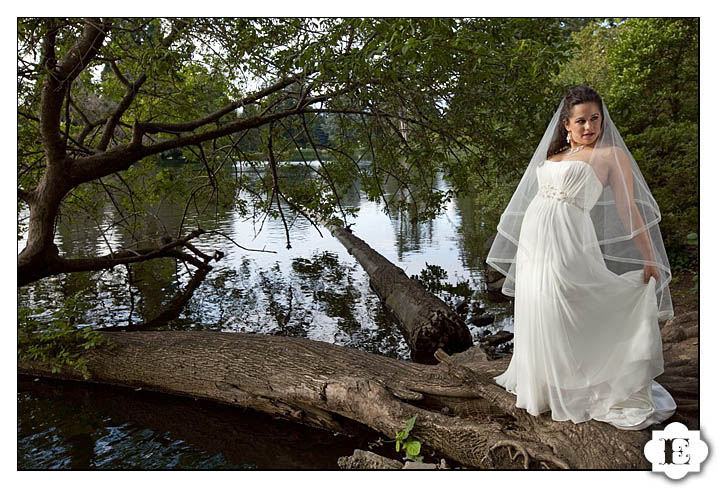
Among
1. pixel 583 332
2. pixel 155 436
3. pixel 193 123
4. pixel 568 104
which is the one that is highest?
pixel 193 123

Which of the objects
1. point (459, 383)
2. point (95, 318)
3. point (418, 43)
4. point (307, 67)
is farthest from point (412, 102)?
point (95, 318)

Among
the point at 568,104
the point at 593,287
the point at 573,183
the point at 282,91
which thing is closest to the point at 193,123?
the point at 282,91

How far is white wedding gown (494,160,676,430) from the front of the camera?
3.54m

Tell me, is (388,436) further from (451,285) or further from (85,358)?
(451,285)

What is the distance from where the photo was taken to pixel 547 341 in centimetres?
359

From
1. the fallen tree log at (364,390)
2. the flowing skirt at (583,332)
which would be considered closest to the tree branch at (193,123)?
the fallen tree log at (364,390)

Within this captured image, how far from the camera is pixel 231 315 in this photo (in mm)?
8172

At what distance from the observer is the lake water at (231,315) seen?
4.37 metres

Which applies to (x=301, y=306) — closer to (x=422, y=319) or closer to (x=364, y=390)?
(x=422, y=319)

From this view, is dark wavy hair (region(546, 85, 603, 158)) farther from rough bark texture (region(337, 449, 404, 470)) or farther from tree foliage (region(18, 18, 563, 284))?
rough bark texture (region(337, 449, 404, 470))

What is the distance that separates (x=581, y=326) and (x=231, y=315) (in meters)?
5.58

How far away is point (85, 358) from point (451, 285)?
5.72m

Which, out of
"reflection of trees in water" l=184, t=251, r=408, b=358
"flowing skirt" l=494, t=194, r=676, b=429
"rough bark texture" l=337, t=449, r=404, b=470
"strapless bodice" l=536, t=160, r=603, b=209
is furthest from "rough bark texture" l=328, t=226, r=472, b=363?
"strapless bodice" l=536, t=160, r=603, b=209

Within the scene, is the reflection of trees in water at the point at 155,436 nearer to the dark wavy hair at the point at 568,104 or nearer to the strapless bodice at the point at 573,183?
the strapless bodice at the point at 573,183
